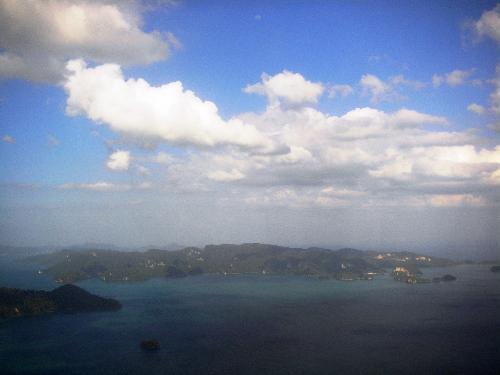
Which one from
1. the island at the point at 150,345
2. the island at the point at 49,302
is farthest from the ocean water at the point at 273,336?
the island at the point at 49,302

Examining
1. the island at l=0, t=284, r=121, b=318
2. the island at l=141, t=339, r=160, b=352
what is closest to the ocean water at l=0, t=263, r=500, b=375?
the island at l=141, t=339, r=160, b=352

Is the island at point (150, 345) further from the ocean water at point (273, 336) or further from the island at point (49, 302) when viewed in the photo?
the island at point (49, 302)

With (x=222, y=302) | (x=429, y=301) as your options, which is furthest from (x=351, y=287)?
(x=222, y=302)

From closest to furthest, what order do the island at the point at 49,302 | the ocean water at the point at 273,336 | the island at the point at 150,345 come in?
1. the ocean water at the point at 273,336
2. the island at the point at 150,345
3. the island at the point at 49,302

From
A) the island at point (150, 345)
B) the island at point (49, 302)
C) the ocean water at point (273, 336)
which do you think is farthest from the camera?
the island at point (49, 302)

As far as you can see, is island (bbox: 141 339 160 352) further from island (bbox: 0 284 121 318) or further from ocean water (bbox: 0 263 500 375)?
island (bbox: 0 284 121 318)

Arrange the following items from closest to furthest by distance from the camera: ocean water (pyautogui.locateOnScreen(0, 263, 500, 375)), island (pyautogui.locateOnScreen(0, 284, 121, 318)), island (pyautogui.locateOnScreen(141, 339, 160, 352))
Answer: ocean water (pyautogui.locateOnScreen(0, 263, 500, 375)) → island (pyautogui.locateOnScreen(141, 339, 160, 352)) → island (pyautogui.locateOnScreen(0, 284, 121, 318))

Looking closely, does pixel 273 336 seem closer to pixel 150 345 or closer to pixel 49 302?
pixel 150 345

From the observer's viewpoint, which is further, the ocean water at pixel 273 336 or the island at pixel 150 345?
the island at pixel 150 345
